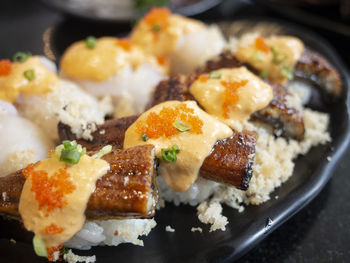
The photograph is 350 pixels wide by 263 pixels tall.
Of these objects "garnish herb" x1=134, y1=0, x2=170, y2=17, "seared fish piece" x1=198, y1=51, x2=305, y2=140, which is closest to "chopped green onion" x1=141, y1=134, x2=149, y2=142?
"seared fish piece" x1=198, y1=51, x2=305, y2=140

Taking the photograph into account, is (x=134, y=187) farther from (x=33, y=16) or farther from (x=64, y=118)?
(x=33, y=16)

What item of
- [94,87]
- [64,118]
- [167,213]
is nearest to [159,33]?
[94,87]

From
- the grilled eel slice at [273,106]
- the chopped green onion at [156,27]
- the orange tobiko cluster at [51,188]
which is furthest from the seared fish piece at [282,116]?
the orange tobiko cluster at [51,188]

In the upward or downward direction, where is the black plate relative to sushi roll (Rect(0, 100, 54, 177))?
upward

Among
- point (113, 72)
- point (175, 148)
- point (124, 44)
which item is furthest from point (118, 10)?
point (175, 148)

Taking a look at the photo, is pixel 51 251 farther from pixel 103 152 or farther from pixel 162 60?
pixel 162 60

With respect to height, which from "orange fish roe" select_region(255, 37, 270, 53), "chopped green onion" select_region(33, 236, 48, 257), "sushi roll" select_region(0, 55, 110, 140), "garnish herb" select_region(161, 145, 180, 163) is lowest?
"chopped green onion" select_region(33, 236, 48, 257)

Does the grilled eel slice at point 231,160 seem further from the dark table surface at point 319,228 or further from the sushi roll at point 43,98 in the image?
the dark table surface at point 319,228

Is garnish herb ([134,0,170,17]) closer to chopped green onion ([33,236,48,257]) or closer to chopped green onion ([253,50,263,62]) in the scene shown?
chopped green onion ([253,50,263,62])
